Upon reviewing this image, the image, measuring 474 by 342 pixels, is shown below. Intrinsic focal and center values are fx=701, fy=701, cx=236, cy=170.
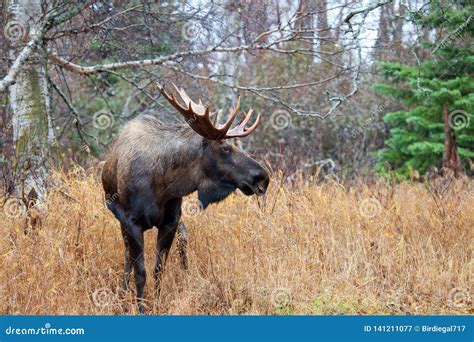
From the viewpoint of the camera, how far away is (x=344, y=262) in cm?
707

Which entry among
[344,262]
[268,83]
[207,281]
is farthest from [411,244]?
[268,83]

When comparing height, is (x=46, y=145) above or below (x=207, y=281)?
above

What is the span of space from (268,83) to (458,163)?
6.39 metres

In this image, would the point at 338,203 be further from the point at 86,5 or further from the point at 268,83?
the point at 268,83

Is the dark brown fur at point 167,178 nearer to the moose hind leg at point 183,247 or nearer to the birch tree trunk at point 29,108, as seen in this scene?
the moose hind leg at point 183,247

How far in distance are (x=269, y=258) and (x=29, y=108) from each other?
307cm

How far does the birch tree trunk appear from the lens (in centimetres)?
750

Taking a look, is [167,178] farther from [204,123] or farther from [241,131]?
[241,131]

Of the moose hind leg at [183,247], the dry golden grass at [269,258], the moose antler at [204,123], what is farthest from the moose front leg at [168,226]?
the moose antler at [204,123]

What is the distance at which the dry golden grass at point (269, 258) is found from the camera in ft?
20.5

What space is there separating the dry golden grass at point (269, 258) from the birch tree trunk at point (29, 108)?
1.10 feet

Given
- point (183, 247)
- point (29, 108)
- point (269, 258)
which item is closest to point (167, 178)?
point (183, 247)

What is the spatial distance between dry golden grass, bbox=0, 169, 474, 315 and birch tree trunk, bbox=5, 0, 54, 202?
0.33m

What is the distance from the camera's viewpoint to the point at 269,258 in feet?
22.9
